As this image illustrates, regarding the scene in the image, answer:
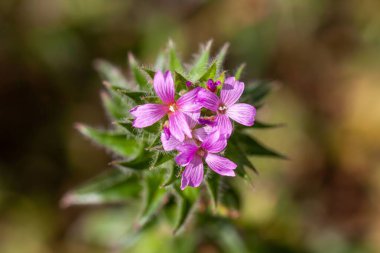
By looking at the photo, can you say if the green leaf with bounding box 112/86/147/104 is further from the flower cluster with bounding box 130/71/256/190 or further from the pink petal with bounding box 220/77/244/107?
the pink petal with bounding box 220/77/244/107

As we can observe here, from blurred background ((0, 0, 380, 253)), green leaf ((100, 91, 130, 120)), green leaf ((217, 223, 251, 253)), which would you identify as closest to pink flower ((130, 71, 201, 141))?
green leaf ((100, 91, 130, 120))

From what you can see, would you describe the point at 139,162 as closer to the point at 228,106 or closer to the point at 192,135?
the point at 192,135

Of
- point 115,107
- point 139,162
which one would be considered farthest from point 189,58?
point 139,162

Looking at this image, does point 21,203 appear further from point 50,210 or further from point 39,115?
point 39,115

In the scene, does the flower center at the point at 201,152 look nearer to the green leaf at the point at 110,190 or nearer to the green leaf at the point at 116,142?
the green leaf at the point at 116,142

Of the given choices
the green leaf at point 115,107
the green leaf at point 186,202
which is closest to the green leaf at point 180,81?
the green leaf at point 186,202
